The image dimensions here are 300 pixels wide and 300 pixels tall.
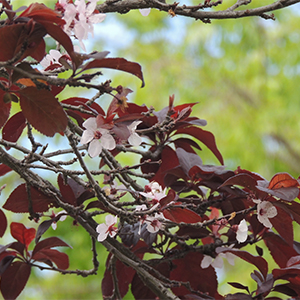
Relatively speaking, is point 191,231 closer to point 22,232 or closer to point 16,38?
point 22,232

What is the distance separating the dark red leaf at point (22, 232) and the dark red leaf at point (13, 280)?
65mm

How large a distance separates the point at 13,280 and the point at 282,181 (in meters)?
0.50

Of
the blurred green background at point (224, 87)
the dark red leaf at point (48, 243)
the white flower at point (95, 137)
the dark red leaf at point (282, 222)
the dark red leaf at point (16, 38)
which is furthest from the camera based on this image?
the blurred green background at point (224, 87)

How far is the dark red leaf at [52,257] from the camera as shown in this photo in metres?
0.74

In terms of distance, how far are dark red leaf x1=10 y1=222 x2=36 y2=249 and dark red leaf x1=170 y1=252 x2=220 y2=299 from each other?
0.96 ft

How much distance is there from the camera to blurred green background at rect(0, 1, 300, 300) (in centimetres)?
338

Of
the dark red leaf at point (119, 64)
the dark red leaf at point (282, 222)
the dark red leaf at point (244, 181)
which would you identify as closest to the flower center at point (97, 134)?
the dark red leaf at point (119, 64)

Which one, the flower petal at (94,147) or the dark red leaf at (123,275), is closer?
the flower petal at (94,147)

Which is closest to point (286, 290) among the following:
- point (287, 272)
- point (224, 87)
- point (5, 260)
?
point (287, 272)

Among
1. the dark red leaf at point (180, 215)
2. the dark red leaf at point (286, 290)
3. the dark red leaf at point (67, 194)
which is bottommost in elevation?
the dark red leaf at point (286, 290)

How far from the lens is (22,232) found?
29.9 inches

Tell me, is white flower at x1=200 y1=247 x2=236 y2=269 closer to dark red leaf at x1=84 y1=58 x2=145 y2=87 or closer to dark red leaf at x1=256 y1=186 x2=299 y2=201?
dark red leaf at x1=256 y1=186 x2=299 y2=201

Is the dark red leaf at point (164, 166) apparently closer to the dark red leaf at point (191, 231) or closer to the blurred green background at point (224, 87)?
the dark red leaf at point (191, 231)

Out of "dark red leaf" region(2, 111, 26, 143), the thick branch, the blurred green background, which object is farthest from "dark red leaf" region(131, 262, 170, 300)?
the blurred green background
